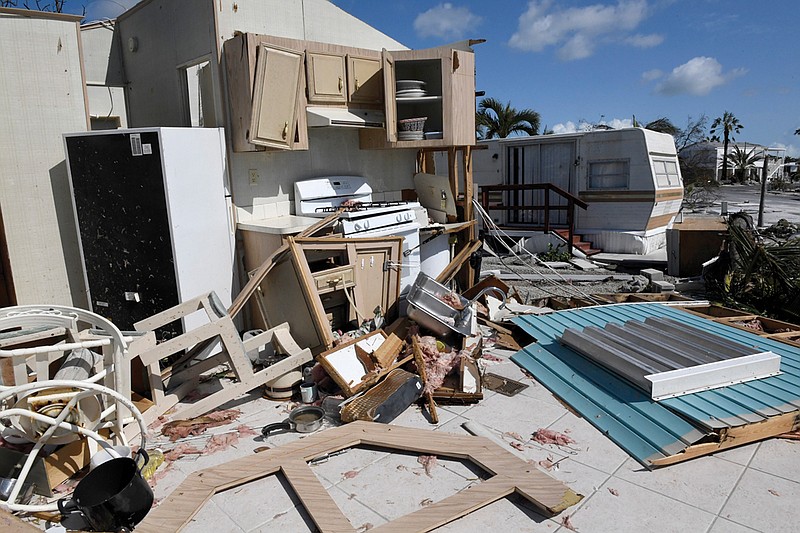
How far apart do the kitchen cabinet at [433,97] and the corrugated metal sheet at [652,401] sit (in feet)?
9.42

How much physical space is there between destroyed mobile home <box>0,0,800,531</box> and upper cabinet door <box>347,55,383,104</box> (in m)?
0.03

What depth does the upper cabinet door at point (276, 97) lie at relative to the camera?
18.1 ft

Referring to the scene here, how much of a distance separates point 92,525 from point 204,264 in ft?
9.96

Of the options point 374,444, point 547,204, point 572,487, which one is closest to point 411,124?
point 374,444

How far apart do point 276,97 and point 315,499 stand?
404cm

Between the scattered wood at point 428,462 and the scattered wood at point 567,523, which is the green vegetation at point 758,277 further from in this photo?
the scattered wood at point 428,462

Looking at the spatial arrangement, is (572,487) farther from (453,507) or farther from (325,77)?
(325,77)

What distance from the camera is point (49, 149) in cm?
565

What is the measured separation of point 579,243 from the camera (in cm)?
1256

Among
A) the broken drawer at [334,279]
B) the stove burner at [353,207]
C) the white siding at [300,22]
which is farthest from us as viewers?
the stove burner at [353,207]

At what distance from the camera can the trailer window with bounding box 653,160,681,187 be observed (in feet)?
39.7

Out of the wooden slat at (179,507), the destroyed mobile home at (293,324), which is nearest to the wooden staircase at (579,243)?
the destroyed mobile home at (293,324)

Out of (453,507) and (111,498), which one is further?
(453,507)

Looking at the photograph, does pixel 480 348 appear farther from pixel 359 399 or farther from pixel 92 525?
pixel 92 525
